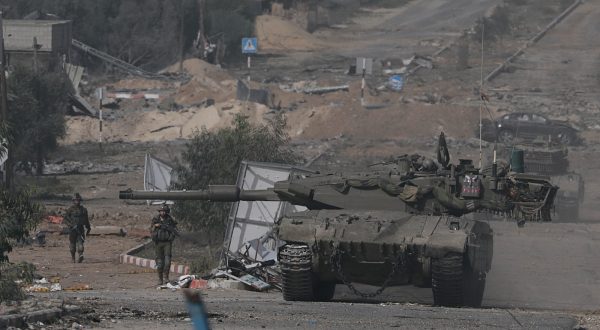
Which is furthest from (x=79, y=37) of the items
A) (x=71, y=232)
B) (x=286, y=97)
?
(x=71, y=232)

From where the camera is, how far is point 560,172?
109 ft

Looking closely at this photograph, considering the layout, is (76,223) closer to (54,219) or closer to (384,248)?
(54,219)

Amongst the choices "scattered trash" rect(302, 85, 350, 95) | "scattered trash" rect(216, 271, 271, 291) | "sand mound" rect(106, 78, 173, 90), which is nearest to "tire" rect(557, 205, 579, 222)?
"scattered trash" rect(216, 271, 271, 291)

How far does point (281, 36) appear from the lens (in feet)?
227

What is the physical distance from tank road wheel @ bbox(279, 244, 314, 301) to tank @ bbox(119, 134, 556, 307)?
0.01 metres

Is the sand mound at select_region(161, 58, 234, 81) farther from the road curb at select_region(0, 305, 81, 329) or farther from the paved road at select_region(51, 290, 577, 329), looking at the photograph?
the road curb at select_region(0, 305, 81, 329)

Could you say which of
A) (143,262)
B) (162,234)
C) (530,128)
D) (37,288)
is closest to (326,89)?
(530,128)

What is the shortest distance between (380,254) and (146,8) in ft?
154

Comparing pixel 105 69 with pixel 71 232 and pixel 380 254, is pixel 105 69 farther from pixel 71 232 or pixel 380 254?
pixel 380 254

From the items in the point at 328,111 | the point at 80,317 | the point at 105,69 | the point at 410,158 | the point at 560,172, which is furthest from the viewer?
the point at 105,69

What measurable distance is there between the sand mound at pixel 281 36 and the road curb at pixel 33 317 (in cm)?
5316

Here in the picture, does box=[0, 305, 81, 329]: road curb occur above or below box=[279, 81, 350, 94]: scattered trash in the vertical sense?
above

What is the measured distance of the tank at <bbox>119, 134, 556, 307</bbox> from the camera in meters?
17.7

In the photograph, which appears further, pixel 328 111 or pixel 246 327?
pixel 328 111
